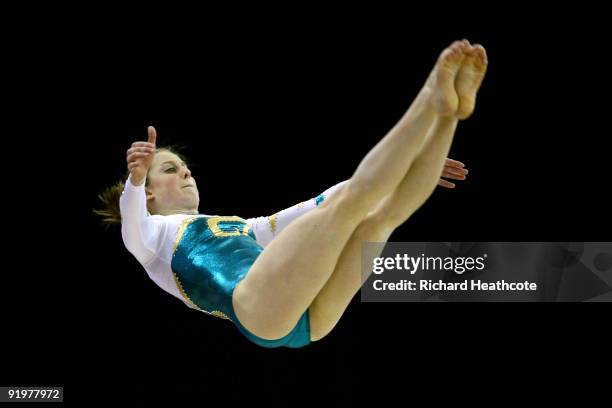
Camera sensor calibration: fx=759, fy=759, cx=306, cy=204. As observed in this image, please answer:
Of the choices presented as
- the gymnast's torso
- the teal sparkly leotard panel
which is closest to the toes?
the gymnast's torso

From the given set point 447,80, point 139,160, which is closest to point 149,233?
point 139,160

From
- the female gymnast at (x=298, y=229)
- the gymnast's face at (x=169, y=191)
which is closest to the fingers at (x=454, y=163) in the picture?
the female gymnast at (x=298, y=229)

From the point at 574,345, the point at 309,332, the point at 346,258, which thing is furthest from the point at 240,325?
the point at 574,345

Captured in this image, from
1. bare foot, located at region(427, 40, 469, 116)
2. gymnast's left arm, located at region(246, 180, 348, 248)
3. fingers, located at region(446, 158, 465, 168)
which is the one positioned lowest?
gymnast's left arm, located at region(246, 180, 348, 248)

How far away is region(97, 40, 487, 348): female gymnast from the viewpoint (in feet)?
5.75

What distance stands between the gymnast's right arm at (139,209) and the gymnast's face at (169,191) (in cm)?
19

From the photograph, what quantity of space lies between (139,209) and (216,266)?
314mm

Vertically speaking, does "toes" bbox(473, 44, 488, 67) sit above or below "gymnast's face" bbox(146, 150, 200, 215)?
above

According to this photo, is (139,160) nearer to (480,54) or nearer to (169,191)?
(169,191)

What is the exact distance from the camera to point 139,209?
2311 millimetres

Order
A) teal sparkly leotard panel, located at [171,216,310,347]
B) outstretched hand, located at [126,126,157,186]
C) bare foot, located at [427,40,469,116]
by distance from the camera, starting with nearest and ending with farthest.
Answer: bare foot, located at [427,40,469,116] → teal sparkly leotard panel, located at [171,216,310,347] → outstretched hand, located at [126,126,157,186]

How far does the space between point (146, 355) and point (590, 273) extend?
72.2 inches

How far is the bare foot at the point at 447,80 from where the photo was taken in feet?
5.65

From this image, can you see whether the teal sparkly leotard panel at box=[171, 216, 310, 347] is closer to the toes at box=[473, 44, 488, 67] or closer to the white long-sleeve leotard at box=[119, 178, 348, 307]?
the white long-sleeve leotard at box=[119, 178, 348, 307]
